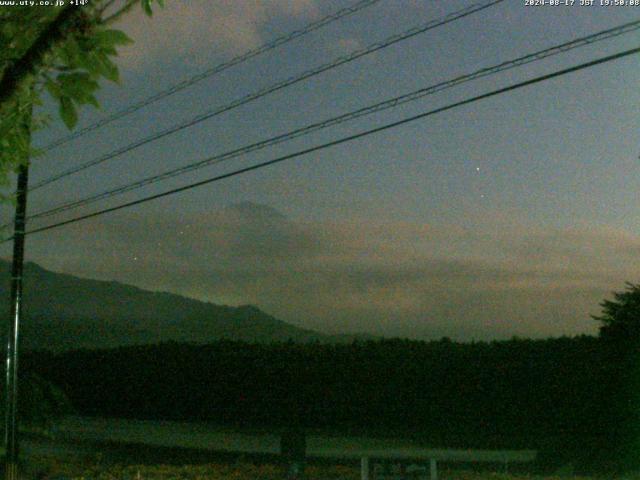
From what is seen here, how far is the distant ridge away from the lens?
55.6 m

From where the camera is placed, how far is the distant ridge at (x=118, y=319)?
5556cm

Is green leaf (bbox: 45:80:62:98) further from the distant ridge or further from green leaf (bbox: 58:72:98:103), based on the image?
the distant ridge

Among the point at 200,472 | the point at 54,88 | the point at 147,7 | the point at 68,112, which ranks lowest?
the point at 200,472

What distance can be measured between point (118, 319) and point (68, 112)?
208ft

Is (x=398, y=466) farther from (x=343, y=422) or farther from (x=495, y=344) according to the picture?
(x=343, y=422)

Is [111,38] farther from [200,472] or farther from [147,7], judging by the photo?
[200,472]

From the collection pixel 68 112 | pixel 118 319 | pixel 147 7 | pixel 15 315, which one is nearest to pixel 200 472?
pixel 15 315

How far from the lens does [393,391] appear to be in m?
26.7

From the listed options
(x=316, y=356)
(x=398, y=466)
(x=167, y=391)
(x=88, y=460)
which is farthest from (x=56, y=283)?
(x=398, y=466)

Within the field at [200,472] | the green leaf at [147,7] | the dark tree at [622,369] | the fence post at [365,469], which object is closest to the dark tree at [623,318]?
the dark tree at [622,369]

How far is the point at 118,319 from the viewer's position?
219 feet

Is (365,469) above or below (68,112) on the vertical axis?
below

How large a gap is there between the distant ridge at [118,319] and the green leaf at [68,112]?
3711cm

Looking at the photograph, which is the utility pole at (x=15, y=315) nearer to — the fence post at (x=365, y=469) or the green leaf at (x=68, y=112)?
the fence post at (x=365, y=469)
